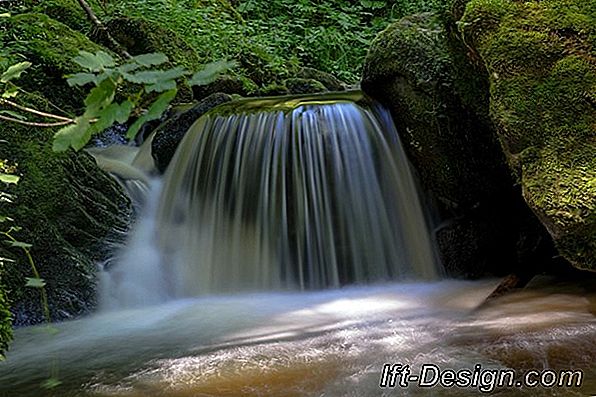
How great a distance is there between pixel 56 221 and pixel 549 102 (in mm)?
3326

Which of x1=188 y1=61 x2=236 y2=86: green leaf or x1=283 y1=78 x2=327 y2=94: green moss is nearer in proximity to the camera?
x1=188 y1=61 x2=236 y2=86: green leaf

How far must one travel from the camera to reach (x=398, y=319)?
3229 mm

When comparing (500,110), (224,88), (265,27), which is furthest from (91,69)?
(265,27)

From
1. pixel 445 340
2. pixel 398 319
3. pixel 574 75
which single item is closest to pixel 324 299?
pixel 398 319

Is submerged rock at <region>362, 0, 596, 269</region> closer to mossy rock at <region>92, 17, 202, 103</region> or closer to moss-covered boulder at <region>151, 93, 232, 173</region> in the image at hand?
moss-covered boulder at <region>151, 93, 232, 173</region>

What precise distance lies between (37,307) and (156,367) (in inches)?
61.2

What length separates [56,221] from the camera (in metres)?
4.22

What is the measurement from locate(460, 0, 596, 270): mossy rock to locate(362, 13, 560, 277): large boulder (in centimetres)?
93

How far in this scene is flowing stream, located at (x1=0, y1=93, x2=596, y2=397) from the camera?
235 cm

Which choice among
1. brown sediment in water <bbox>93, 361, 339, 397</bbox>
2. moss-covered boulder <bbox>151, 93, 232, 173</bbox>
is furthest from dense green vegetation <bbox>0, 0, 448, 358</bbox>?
brown sediment in water <bbox>93, 361, 339, 397</bbox>

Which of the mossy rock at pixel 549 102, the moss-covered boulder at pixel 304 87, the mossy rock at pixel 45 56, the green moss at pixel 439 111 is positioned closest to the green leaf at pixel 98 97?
the mossy rock at pixel 549 102

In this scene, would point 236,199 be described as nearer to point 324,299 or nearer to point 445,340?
point 324,299

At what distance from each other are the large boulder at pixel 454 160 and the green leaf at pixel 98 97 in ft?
11.7

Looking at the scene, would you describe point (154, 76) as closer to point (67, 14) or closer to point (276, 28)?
point (67, 14)
